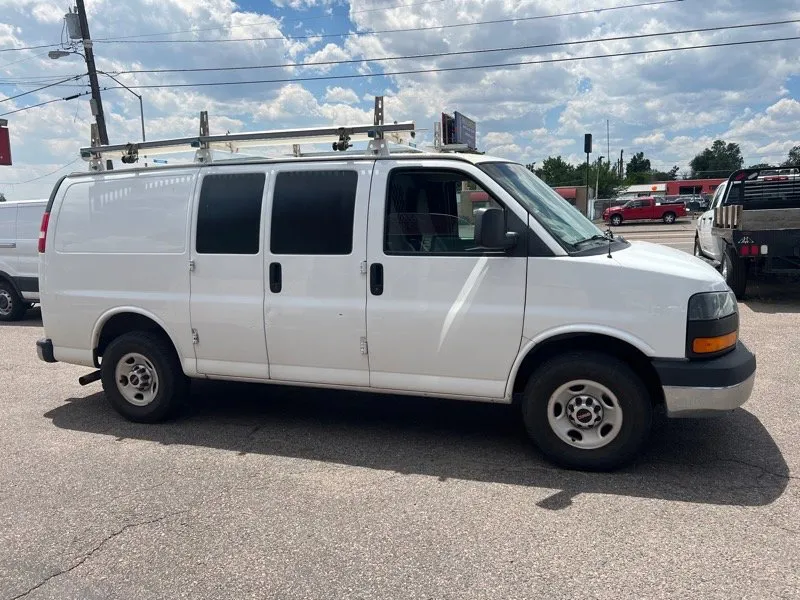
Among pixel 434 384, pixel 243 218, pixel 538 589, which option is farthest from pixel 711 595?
pixel 243 218

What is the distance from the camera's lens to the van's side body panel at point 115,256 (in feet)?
17.3

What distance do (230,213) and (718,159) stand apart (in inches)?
5886

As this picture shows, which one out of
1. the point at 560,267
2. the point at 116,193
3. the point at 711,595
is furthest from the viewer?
the point at 116,193

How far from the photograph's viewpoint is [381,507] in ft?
12.9

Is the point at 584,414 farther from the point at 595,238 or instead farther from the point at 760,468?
the point at 595,238

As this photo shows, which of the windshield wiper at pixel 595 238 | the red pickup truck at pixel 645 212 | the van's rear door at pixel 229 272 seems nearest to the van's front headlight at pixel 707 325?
the windshield wiper at pixel 595 238

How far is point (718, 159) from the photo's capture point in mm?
135375

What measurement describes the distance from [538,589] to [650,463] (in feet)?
5.70

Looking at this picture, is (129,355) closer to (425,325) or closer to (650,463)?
(425,325)

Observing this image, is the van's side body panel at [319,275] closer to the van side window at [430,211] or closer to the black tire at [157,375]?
the van side window at [430,211]

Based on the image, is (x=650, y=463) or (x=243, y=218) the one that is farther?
(x=243, y=218)

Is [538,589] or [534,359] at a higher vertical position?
[534,359]

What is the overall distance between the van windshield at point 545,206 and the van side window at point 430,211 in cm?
24

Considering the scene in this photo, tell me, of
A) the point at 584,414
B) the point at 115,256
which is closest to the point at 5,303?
the point at 115,256
